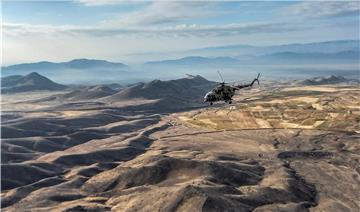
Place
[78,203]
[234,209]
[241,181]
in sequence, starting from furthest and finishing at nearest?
[241,181], [78,203], [234,209]

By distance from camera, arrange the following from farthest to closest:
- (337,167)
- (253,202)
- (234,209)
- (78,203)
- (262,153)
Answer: (262,153) < (337,167) < (78,203) < (253,202) < (234,209)

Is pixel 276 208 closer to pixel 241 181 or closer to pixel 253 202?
pixel 253 202

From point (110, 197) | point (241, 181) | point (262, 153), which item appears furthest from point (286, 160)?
point (110, 197)

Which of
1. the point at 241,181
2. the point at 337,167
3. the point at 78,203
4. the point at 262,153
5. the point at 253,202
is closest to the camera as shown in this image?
the point at 253,202

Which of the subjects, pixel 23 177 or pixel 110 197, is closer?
pixel 110 197

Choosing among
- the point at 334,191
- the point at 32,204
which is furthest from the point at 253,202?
the point at 32,204

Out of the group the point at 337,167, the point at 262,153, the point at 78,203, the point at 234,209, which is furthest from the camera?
the point at 262,153

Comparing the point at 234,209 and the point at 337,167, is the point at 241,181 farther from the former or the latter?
the point at 337,167

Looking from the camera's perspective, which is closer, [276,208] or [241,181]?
[276,208]

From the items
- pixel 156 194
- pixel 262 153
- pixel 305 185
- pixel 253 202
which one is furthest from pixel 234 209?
pixel 262 153
